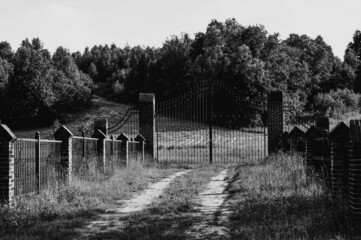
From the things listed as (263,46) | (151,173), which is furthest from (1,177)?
(263,46)

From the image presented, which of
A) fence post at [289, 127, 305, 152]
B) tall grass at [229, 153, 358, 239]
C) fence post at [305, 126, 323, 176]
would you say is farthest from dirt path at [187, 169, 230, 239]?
fence post at [289, 127, 305, 152]

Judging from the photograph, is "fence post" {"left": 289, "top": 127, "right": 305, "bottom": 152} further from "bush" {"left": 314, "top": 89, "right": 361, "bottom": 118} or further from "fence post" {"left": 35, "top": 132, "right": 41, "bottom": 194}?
"bush" {"left": 314, "top": 89, "right": 361, "bottom": 118}

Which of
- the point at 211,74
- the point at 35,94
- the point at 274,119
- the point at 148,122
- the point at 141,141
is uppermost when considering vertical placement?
the point at 211,74

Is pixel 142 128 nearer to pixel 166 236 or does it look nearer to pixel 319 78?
pixel 166 236

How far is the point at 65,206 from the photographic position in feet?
28.3

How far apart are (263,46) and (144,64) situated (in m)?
24.4

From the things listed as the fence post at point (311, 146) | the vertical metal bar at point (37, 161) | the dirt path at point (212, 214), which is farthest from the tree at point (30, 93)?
the fence post at point (311, 146)

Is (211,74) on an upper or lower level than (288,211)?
upper

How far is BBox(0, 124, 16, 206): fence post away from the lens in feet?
26.3

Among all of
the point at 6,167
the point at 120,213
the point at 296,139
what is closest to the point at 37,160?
the point at 6,167

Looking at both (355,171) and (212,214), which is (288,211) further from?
(355,171)

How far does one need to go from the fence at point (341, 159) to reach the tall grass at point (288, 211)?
21 centimetres

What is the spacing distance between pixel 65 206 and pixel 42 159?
173 cm

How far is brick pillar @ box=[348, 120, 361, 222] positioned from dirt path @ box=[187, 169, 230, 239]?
182cm
